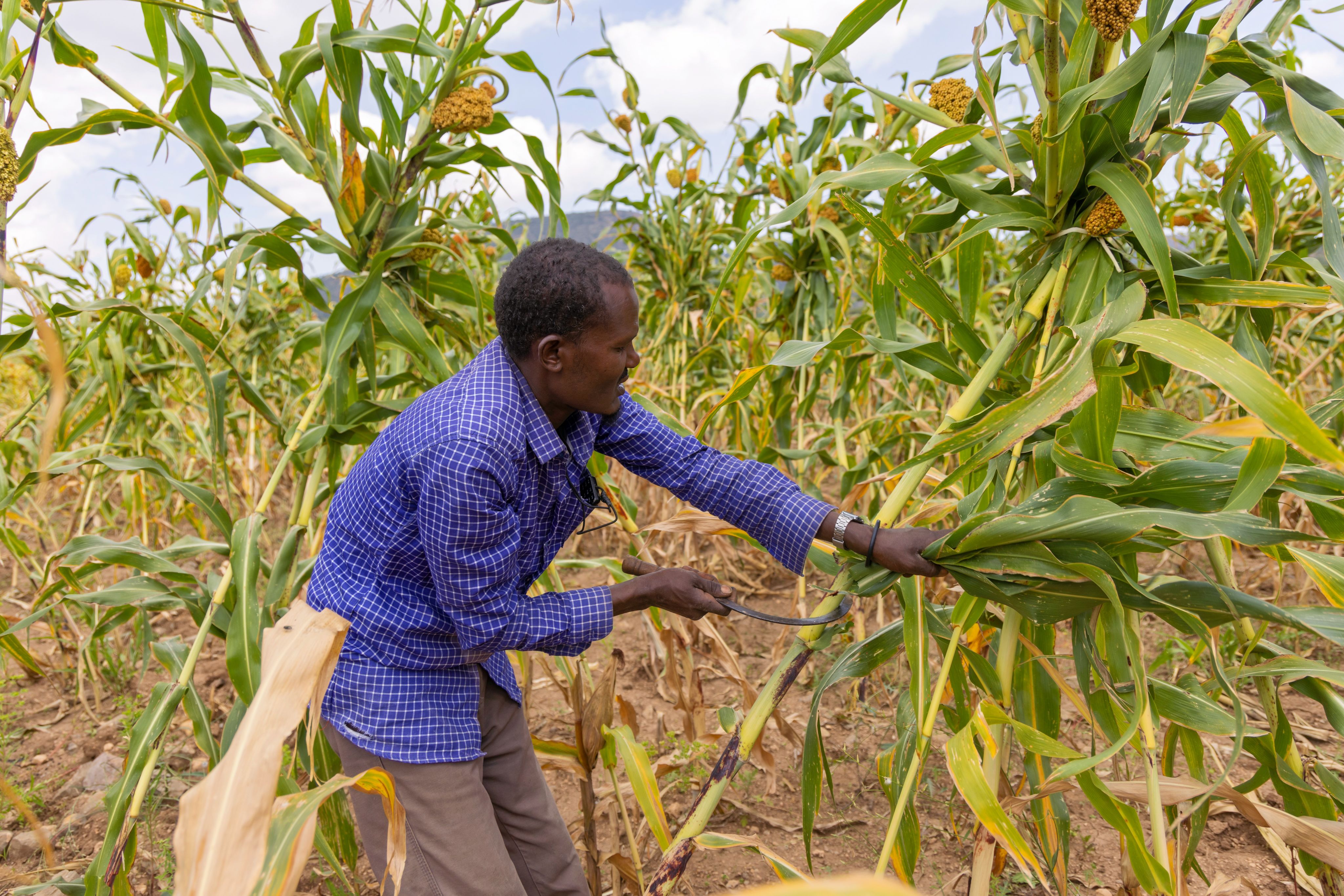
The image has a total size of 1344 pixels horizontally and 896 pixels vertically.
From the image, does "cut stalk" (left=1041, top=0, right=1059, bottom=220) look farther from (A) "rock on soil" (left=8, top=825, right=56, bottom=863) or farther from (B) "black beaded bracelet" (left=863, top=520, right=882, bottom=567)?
(A) "rock on soil" (left=8, top=825, right=56, bottom=863)

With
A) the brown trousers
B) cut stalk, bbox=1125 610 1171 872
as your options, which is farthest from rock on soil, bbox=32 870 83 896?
cut stalk, bbox=1125 610 1171 872

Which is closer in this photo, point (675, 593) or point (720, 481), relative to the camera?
point (675, 593)

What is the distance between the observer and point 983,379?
4.40 feet

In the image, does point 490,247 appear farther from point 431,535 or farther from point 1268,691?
point 1268,691

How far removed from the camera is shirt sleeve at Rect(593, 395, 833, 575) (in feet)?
4.94

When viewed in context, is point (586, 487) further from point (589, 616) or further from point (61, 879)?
point (61, 879)

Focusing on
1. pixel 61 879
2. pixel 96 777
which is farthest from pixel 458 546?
pixel 96 777

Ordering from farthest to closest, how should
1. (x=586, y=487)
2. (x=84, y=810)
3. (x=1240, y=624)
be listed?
1. (x=84, y=810)
2. (x=586, y=487)
3. (x=1240, y=624)

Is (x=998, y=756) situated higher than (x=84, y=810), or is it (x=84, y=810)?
(x=998, y=756)

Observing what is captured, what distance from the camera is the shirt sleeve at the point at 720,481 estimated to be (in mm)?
1507

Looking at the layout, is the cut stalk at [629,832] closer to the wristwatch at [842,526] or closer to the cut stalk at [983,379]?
the wristwatch at [842,526]

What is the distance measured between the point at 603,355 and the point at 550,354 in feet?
0.30

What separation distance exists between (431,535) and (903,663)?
6.62 feet

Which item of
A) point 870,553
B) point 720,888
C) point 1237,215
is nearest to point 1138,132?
point 1237,215
